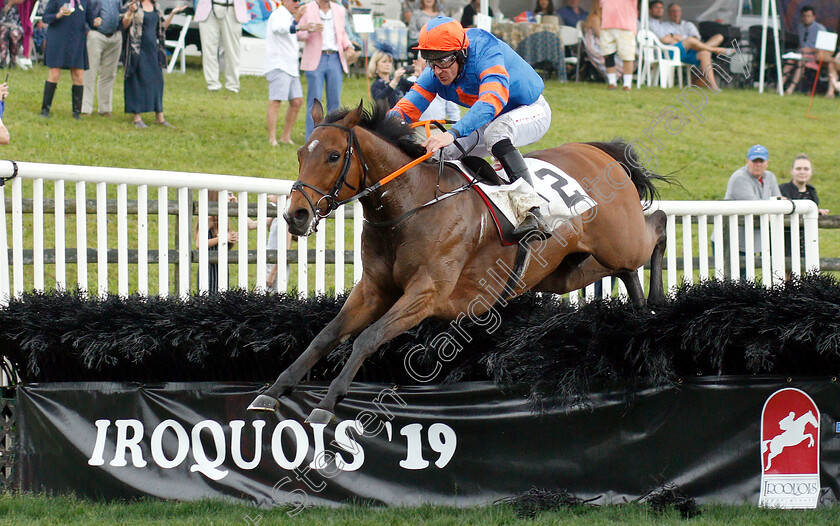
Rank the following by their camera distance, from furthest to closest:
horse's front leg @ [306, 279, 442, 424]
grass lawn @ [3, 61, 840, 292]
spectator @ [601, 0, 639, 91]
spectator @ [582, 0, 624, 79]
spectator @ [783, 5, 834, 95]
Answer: spectator @ [783, 5, 834, 95] → spectator @ [582, 0, 624, 79] → spectator @ [601, 0, 639, 91] → grass lawn @ [3, 61, 840, 292] → horse's front leg @ [306, 279, 442, 424]

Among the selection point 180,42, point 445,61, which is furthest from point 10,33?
point 445,61

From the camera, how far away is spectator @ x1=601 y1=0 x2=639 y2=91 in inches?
658

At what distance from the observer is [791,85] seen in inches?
771

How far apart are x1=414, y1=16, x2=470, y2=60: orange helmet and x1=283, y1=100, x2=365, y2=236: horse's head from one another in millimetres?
518

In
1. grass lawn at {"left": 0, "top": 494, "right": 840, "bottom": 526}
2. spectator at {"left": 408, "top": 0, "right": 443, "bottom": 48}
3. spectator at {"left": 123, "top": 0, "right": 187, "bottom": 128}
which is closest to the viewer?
grass lawn at {"left": 0, "top": 494, "right": 840, "bottom": 526}

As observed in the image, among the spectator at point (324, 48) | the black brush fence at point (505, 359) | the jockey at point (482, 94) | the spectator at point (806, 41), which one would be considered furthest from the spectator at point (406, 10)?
the black brush fence at point (505, 359)

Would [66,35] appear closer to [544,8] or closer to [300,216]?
[300,216]

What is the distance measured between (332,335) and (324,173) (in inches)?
29.8

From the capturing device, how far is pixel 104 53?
12156 millimetres

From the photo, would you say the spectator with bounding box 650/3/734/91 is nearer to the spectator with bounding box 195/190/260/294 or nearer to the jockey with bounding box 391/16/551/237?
the spectator with bounding box 195/190/260/294

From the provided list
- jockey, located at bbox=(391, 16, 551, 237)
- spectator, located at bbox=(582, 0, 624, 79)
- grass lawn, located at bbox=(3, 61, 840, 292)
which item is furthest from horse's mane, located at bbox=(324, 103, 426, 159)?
spectator, located at bbox=(582, 0, 624, 79)

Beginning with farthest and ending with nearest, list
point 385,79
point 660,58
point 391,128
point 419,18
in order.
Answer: point 660,58 → point 419,18 → point 385,79 → point 391,128

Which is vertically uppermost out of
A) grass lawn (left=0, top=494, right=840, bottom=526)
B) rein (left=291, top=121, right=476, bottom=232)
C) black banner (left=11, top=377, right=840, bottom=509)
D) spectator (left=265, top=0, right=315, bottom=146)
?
spectator (left=265, top=0, right=315, bottom=146)

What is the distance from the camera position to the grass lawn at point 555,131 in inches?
432
